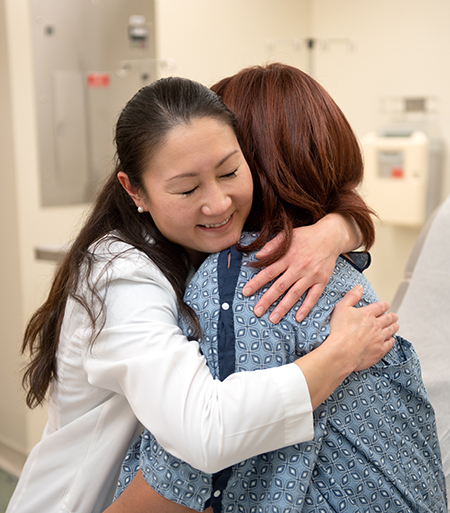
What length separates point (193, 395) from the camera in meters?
0.80

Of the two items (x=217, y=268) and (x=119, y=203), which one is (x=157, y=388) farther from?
(x=119, y=203)

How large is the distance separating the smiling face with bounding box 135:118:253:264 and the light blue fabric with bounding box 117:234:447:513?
74mm

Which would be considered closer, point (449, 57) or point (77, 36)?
point (77, 36)

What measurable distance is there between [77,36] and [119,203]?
1961mm

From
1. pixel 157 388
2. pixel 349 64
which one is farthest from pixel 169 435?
pixel 349 64

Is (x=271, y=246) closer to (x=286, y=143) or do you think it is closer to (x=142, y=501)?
(x=286, y=143)

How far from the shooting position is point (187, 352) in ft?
2.75

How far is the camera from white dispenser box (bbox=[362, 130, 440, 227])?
336cm

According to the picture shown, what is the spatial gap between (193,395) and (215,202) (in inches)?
13.0

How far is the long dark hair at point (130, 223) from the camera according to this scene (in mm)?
929

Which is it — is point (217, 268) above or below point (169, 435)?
above

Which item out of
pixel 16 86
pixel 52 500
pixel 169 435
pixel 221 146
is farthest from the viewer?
pixel 16 86

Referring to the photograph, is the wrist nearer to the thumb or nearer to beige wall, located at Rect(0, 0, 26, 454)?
the thumb

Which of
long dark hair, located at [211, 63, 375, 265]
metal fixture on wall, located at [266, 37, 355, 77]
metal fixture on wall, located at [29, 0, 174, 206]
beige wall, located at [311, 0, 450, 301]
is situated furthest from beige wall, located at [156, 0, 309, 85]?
A: long dark hair, located at [211, 63, 375, 265]
